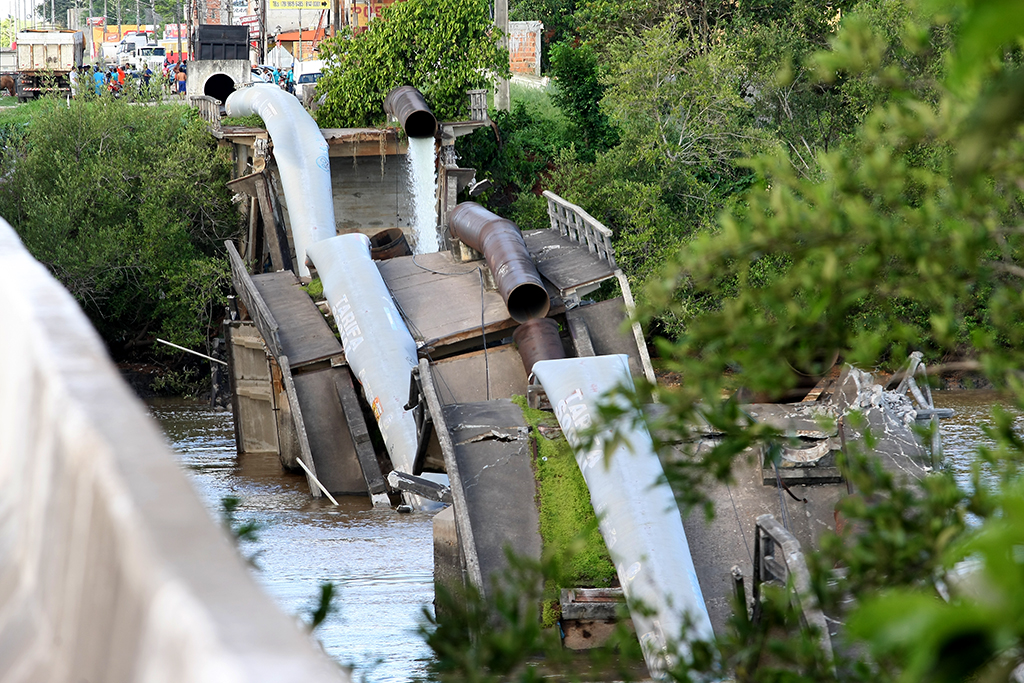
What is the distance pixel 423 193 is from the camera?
25562 millimetres

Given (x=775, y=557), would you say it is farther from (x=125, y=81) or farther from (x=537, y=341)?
(x=125, y=81)

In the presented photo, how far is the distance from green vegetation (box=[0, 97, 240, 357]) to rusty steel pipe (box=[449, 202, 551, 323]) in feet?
31.2

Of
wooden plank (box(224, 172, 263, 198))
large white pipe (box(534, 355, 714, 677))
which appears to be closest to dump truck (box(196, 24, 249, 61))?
wooden plank (box(224, 172, 263, 198))

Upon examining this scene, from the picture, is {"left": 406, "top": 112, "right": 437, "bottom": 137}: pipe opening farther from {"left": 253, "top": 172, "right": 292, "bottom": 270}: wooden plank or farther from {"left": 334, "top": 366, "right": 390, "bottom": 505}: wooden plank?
{"left": 334, "top": 366, "right": 390, "bottom": 505}: wooden plank

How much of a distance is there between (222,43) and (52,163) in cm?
1092

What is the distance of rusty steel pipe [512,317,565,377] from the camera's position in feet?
50.1

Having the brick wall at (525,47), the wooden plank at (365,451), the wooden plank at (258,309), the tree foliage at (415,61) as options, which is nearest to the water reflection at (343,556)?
the wooden plank at (365,451)

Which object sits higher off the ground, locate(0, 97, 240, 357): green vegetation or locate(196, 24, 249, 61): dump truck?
locate(196, 24, 249, 61): dump truck

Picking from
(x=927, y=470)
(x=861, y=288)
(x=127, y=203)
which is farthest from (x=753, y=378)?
(x=127, y=203)

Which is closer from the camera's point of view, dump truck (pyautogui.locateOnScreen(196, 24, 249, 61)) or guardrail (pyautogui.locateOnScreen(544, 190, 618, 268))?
guardrail (pyautogui.locateOnScreen(544, 190, 618, 268))

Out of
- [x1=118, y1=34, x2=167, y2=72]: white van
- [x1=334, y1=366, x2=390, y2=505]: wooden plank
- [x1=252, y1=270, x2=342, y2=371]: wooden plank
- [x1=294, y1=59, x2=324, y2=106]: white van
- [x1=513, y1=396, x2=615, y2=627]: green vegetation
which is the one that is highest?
[x1=118, y1=34, x2=167, y2=72]: white van

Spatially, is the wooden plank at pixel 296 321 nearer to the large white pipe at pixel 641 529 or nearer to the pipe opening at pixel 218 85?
the large white pipe at pixel 641 529

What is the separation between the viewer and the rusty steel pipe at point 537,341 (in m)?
15.3

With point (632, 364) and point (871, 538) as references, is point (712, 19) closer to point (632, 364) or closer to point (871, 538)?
point (632, 364)
